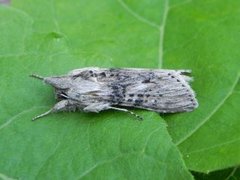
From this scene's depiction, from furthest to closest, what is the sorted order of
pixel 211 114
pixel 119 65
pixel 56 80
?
pixel 119 65 → pixel 56 80 → pixel 211 114

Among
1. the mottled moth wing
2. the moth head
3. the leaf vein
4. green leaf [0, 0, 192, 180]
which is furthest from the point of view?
the mottled moth wing

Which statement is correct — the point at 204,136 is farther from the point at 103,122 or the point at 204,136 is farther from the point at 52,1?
the point at 52,1

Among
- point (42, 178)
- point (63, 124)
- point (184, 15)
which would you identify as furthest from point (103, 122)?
point (184, 15)

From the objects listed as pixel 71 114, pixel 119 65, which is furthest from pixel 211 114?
pixel 71 114

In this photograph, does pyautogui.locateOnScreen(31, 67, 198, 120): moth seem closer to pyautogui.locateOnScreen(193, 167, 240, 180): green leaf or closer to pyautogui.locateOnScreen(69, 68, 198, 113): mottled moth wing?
pyautogui.locateOnScreen(69, 68, 198, 113): mottled moth wing

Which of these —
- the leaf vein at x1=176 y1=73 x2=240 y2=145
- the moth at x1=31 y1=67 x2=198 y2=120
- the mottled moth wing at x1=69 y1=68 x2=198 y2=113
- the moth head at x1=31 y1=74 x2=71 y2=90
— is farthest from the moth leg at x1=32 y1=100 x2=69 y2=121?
the leaf vein at x1=176 y1=73 x2=240 y2=145

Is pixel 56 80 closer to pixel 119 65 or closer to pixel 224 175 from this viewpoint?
pixel 119 65

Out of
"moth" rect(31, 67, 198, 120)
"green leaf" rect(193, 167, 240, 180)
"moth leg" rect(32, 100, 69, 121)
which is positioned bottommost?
"green leaf" rect(193, 167, 240, 180)

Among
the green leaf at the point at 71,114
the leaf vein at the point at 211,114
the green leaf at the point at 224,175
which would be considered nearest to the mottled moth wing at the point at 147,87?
the green leaf at the point at 71,114
